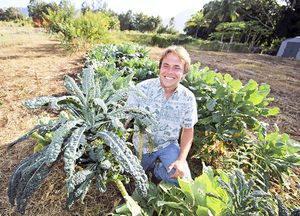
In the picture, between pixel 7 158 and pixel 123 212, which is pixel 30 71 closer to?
pixel 7 158

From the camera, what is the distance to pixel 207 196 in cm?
127

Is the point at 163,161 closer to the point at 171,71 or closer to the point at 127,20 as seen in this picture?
the point at 171,71

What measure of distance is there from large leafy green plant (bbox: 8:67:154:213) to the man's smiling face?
1.65ft

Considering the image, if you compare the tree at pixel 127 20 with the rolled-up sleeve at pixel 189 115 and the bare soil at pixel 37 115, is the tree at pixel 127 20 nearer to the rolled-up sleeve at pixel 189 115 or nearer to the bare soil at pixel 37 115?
the bare soil at pixel 37 115

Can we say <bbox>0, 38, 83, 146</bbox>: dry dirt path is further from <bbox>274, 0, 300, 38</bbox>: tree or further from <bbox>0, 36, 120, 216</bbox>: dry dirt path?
<bbox>274, 0, 300, 38</bbox>: tree

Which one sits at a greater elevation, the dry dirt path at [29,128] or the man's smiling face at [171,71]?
the man's smiling face at [171,71]

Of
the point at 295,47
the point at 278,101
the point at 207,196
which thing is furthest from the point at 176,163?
the point at 295,47

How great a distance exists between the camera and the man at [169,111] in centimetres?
181

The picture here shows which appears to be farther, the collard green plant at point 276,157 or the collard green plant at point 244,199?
the collard green plant at point 276,157

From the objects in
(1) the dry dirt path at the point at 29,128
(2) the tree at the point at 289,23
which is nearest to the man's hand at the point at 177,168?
(1) the dry dirt path at the point at 29,128

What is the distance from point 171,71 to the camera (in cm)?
180

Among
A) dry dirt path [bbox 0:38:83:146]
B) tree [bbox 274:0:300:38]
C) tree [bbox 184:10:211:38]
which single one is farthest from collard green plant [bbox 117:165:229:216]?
tree [bbox 184:10:211:38]

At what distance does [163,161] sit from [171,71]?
0.80m

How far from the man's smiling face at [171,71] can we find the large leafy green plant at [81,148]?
502 mm
